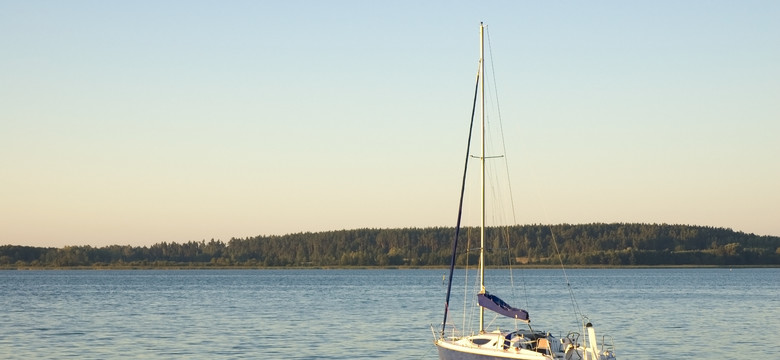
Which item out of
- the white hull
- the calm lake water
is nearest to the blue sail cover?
the white hull

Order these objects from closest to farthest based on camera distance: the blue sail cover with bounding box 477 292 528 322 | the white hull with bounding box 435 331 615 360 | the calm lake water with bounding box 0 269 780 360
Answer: the white hull with bounding box 435 331 615 360 < the blue sail cover with bounding box 477 292 528 322 < the calm lake water with bounding box 0 269 780 360

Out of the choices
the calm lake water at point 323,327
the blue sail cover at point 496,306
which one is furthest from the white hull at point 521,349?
the calm lake water at point 323,327

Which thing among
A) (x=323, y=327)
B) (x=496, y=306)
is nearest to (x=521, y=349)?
(x=496, y=306)

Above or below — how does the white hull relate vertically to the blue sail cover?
below

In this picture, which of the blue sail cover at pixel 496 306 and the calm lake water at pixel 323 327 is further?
the calm lake water at pixel 323 327

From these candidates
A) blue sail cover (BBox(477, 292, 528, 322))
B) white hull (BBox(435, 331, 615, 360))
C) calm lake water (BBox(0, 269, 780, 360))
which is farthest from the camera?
calm lake water (BBox(0, 269, 780, 360))

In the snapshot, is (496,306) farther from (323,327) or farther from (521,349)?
(323,327)

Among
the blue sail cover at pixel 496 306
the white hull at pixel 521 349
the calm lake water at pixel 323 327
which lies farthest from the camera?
the calm lake water at pixel 323 327

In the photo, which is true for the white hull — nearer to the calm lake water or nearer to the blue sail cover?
the blue sail cover

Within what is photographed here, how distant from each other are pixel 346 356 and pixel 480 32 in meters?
17.9

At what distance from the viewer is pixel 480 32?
154 ft

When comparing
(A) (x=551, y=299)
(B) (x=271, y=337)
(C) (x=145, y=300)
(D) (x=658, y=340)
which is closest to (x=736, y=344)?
(D) (x=658, y=340)

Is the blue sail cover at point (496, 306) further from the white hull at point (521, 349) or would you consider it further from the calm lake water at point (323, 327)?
the calm lake water at point (323, 327)

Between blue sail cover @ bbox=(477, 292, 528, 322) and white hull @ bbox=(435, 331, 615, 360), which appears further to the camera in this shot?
blue sail cover @ bbox=(477, 292, 528, 322)
